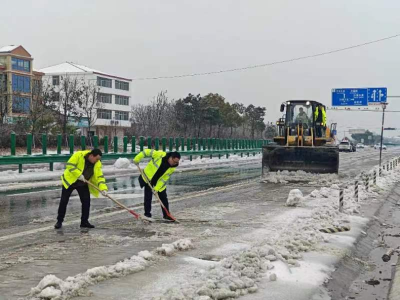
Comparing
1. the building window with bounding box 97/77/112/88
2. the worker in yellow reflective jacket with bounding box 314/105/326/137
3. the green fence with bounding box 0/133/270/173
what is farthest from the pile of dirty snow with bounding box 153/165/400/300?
the building window with bounding box 97/77/112/88

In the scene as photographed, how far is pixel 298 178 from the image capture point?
19.4 m

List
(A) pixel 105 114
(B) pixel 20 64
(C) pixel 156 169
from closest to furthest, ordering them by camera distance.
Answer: (C) pixel 156 169
(B) pixel 20 64
(A) pixel 105 114

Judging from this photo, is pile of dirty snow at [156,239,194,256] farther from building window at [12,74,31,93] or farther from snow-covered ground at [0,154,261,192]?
building window at [12,74,31,93]

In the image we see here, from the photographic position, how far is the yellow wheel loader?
1977cm

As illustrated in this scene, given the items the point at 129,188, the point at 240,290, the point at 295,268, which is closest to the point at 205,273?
the point at 240,290

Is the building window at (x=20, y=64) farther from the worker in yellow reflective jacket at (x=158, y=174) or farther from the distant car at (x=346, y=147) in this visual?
the worker in yellow reflective jacket at (x=158, y=174)

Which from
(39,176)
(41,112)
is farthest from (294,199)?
(41,112)

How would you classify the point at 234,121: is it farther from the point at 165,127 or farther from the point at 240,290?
the point at 240,290

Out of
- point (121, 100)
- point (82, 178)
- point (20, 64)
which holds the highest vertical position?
point (20, 64)

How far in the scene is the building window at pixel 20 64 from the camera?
60.9 meters

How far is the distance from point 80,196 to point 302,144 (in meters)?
14.2

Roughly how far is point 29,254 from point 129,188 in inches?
348

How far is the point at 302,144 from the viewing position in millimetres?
21562

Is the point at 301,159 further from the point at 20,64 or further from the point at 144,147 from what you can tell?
the point at 20,64
